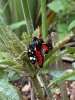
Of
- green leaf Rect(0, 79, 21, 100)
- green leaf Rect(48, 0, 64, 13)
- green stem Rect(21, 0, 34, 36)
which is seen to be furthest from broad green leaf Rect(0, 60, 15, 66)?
green leaf Rect(48, 0, 64, 13)

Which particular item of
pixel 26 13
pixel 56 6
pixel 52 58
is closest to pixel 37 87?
pixel 52 58

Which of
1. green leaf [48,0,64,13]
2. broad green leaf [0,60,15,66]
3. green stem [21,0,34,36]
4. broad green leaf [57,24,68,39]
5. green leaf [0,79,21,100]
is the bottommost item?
broad green leaf [57,24,68,39]

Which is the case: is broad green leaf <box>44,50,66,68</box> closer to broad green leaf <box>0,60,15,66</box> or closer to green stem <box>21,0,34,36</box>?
broad green leaf <box>0,60,15,66</box>

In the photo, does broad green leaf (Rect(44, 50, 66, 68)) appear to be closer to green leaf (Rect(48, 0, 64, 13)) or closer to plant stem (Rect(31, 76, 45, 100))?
plant stem (Rect(31, 76, 45, 100))

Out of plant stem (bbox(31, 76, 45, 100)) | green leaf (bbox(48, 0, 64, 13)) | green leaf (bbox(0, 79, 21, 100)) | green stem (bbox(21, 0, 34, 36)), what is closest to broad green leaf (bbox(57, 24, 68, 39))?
green leaf (bbox(48, 0, 64, 13))

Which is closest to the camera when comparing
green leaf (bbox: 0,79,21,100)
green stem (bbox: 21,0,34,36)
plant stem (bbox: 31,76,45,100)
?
green leaf (bbox: 0,79,21,100)

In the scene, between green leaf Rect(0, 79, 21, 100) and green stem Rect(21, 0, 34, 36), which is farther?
green stem Rect(21, 0, 34, 36)

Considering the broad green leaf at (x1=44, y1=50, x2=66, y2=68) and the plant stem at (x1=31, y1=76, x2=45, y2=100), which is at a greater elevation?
the broad green leaf at (x1=44, y1=50, x2=66, y2=68)

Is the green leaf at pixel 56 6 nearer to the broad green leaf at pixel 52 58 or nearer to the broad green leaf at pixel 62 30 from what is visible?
the broad green leaf at pixel 62 30

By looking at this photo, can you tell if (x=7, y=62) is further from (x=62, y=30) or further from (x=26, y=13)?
(x=62, y=30)

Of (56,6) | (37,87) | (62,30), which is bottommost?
(62,30)

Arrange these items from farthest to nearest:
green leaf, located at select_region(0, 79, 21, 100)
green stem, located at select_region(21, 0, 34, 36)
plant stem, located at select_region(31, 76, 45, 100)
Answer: green stem, located at select_region(21, 0, 34, 36) → plant stem, located at select_region(31, 76, 45, 100) → green leaf, located at select_region(0, 79, 21, 100)
